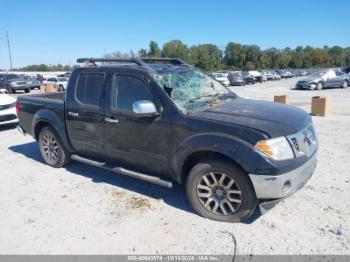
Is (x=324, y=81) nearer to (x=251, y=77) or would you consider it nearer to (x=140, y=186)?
(x=251, y=77)

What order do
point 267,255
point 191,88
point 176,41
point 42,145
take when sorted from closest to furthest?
1. point 267,255
2. point 191,88
3. point 42,145
4. point 176,41

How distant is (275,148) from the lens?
3.30 meters

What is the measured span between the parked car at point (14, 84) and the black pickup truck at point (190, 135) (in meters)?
23.1

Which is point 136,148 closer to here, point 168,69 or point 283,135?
point 168,69

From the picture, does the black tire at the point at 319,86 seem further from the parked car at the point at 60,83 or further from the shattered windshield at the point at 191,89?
the shattered windshield at the point at 191,89

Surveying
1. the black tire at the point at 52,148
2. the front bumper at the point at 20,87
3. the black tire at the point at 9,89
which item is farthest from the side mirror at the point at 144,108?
the black tire at the point at 9,89

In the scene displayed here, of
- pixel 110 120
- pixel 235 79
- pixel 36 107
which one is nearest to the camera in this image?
pixel 110 120

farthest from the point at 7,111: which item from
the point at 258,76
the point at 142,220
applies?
the point at 258,76

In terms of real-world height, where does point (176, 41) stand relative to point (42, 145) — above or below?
above

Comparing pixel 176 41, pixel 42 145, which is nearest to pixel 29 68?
pixel 176 41

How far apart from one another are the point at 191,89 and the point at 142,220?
1880 millimetres

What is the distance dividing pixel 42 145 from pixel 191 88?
10.9 feet

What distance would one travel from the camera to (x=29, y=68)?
104062mm

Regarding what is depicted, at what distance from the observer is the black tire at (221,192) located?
3498 mm
